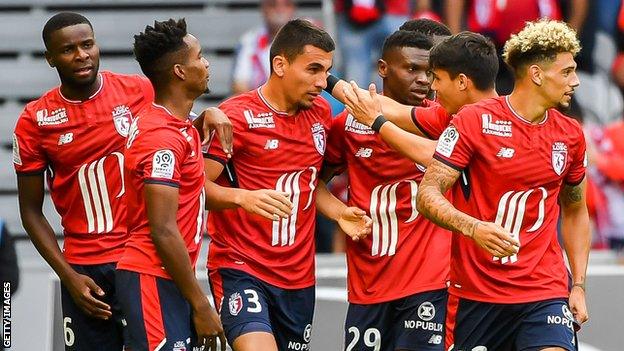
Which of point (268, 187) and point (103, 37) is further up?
point (268, 187)

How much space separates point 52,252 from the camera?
7.61 meters

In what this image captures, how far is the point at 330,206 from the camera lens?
25.8 ft

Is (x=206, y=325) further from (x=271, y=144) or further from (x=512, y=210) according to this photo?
(x=512, y=210)

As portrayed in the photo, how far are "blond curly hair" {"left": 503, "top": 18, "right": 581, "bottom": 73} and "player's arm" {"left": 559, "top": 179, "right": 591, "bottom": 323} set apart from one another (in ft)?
2.52

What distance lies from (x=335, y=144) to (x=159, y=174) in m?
1.68

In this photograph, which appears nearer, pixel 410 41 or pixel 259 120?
pixel 259 120

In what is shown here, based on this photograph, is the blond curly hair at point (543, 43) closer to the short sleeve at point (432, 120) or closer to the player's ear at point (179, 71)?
the short sleeve at point (432, 120)

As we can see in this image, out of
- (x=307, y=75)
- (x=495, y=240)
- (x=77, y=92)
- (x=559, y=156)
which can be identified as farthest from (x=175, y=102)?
(x=559, y=156)

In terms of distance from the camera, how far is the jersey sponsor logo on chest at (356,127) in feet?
26.1

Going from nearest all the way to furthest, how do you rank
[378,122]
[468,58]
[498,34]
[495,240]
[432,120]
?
[495,240]
[468,58]
[378,122]
[432,120]
[498,34]

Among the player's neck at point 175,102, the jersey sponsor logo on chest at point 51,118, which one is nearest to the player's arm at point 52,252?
the jersey sponsor logo on chest at point 51,118

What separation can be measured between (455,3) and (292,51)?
4827mm

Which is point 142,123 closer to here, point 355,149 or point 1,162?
point 355,149

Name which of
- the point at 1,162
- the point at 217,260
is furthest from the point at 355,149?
the point at 1,162
